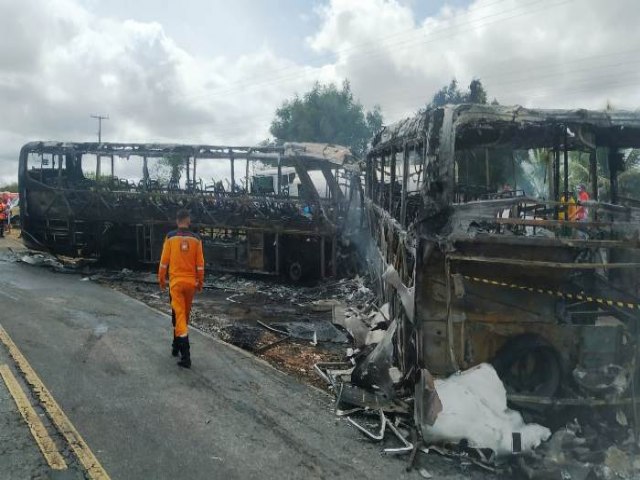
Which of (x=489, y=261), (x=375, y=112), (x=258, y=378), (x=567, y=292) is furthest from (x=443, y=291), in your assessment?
(x=375, y=112)

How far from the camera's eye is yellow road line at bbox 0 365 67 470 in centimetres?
361

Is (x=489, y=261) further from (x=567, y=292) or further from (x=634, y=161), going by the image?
(x=634, y=161)

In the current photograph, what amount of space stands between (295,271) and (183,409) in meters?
8.22

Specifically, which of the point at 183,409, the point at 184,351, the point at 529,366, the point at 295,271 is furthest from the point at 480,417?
the point at 295,271

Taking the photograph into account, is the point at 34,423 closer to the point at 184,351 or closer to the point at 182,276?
the point at 184,351

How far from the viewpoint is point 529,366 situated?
4891 mm

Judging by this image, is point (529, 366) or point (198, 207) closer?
point (529, 366)

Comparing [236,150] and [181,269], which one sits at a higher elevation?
[236,150]

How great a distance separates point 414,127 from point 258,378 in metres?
3.05

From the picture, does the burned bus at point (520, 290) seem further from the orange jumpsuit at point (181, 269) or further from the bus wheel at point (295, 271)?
the bus wheel at point (295, 271)

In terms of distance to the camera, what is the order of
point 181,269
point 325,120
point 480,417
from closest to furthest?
point 480,417
point 181,269
point 325,120

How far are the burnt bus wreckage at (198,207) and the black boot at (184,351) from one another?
22.8ft

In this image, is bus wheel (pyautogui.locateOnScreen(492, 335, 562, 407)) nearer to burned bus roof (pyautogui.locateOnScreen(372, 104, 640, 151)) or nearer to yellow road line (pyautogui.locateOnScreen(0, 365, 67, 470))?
burned bus roof (pyautogui.locateOnScreen(372, 104, 640, 151))

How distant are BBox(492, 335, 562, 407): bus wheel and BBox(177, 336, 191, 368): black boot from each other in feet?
10.2
